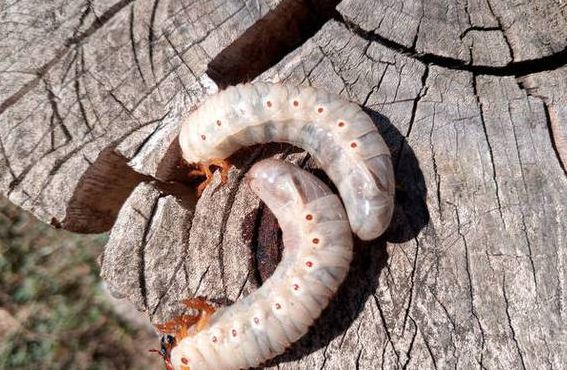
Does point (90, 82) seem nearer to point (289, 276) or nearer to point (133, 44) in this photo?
point (133, 44)

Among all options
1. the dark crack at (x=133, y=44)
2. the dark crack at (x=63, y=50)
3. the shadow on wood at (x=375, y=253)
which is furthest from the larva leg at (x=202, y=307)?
the dark crack at (x=63, y=50)

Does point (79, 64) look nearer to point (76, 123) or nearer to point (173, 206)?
point (76, 123)

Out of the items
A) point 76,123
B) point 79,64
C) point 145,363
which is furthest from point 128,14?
point 145,363

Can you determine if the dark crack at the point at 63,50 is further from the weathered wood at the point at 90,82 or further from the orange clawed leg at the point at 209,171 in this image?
the orange clawed leg at the point at 209,171

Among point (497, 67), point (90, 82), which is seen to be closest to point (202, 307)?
point (90, 82)

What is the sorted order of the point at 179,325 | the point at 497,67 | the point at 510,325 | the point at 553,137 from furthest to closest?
the point at 179,325 → the point at 497,67 → the point at 553,137 → the point at 510,325

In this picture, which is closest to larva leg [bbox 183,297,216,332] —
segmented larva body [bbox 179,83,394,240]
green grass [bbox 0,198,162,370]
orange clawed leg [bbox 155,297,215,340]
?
orange clawed leg [bbox 155,297,215,340]

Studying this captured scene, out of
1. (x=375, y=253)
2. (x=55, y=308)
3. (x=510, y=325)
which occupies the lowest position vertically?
(x=55, y=308)

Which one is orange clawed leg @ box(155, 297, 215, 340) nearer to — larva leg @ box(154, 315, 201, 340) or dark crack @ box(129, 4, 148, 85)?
larva leg @ box(154, 315, 201, 340)
